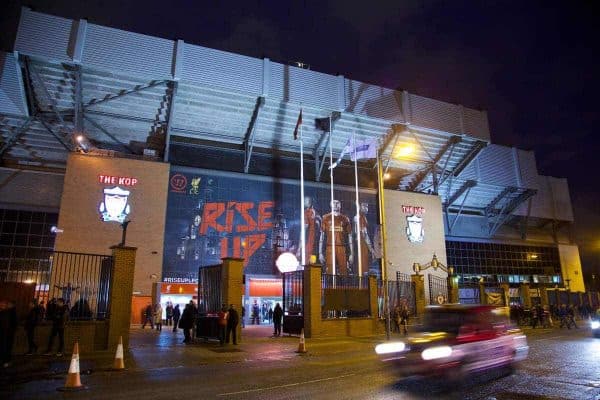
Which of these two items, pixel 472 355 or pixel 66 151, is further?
pixel 66 151

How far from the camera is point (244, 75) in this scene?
31406mm

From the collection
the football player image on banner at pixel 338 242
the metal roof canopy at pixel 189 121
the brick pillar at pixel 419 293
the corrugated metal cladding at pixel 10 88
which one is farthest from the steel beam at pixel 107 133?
the brick pillar at pixel 419 293

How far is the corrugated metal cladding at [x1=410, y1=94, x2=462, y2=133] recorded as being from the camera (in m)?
37.2

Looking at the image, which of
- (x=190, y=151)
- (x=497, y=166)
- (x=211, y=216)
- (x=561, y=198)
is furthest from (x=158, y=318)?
(x=561, y=198)

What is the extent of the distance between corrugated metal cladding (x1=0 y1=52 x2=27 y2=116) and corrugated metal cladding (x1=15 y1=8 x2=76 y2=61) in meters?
1.49

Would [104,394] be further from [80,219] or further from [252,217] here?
[252,217]

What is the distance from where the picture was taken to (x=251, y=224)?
34.0 m

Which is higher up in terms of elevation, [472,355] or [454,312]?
[454,312]

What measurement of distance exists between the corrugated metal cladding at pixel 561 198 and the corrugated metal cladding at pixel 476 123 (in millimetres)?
18857

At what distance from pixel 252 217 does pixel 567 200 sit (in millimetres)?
42753

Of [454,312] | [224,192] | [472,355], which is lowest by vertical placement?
[472,355]

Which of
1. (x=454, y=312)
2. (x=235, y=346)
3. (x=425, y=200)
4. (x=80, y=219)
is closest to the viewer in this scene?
(x=454, y=312)

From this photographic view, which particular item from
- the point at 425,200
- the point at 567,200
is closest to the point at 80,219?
the point at 425,200

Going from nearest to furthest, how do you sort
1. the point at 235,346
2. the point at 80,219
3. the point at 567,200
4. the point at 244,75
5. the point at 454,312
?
the point at 454,312 → the point at 235,346 → the point at 80,219 → the point at 244,75 → the point at 567,200
